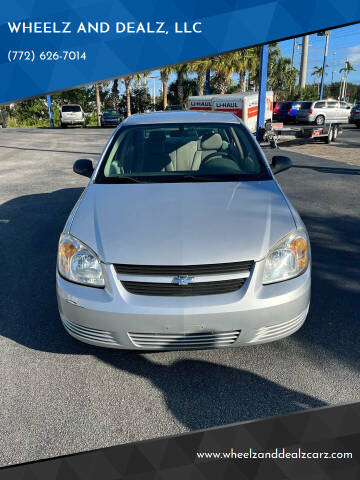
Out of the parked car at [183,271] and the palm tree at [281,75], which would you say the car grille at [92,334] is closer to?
the parked car at [183,271]

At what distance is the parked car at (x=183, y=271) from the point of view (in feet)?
7.45

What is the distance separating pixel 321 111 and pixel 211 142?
23.5 meters

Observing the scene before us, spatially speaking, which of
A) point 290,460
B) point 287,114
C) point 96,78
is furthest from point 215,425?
point 287,114

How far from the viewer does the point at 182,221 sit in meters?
2.63

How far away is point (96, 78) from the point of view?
4.29 m

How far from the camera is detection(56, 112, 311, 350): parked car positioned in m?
2.27

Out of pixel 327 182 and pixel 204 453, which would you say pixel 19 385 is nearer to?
pixel 204 453

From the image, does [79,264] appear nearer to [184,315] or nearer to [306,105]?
[184,315]

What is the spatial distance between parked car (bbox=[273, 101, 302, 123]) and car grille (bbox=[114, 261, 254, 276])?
1137 inches

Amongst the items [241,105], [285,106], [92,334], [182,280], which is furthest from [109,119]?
[182,280]

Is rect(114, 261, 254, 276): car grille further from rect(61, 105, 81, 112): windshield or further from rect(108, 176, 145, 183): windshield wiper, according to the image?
rect(61, 105, 81, 112): windshield

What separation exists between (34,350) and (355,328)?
250 cm

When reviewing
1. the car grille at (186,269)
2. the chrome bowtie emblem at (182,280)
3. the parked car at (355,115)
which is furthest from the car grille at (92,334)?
the parked car at (355,115)

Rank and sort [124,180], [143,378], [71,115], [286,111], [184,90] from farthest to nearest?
[184,90]
[71,115]
[286,111]
[124,180]
[143,378]
